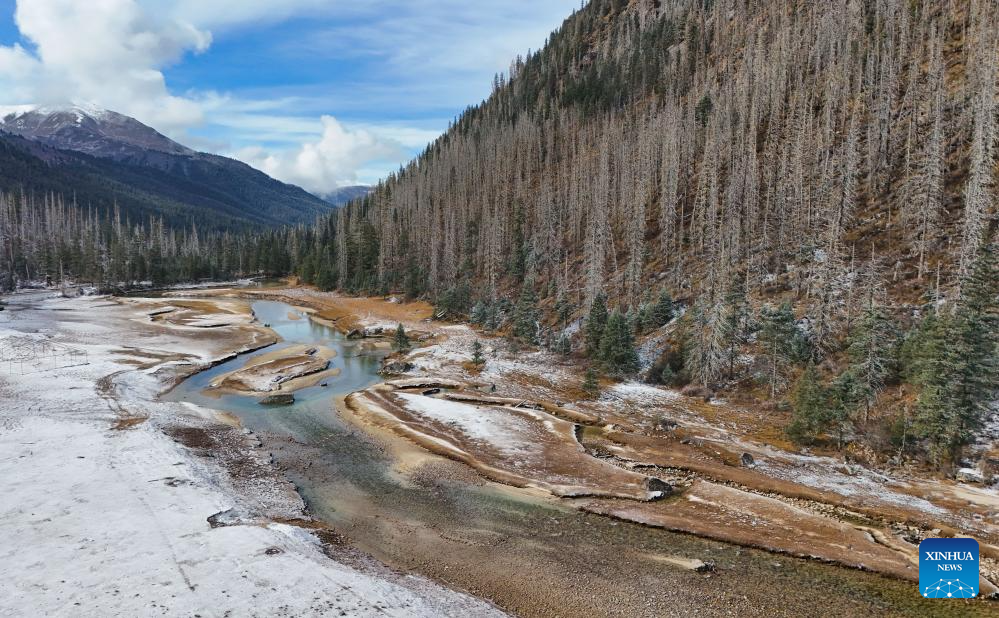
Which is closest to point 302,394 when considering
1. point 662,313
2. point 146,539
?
point 146,539

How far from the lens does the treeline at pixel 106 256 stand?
416 ft

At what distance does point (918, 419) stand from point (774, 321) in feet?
43.1

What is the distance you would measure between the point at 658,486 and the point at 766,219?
170 feet

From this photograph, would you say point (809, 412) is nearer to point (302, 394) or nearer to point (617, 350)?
point (617, 350)

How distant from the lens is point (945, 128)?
58500 mm

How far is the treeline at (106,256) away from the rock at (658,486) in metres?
134

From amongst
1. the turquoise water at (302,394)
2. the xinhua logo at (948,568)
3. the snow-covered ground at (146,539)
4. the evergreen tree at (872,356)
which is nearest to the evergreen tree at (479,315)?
the turquoise water at (302,394)

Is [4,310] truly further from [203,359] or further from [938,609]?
[938,609]

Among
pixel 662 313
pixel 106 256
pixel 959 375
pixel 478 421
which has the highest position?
pixel 106 256

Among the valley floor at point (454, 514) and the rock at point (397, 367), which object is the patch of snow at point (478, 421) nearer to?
the valley floor at point (454, 514)

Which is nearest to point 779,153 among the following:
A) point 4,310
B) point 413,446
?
point 413,446

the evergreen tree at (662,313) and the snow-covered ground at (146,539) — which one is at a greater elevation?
the evergreen tree at (662,313)

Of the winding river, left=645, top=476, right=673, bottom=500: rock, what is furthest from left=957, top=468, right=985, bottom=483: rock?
left=645, top=476, right=673, bottom=500: rock

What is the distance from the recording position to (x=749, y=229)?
218 feet
